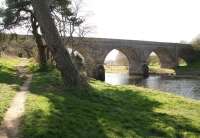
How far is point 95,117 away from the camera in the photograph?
1307 cm

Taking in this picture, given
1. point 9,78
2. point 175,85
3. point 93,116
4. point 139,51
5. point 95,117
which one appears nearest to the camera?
point 95,117

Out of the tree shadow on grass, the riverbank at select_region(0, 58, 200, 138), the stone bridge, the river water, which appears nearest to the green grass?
the riverbank at select_region(0, 58, 200, 138)

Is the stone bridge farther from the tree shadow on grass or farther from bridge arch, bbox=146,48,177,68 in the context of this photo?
the tree shadow on grass

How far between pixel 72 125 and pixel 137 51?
7074 centimetres

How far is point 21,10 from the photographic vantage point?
33344mm

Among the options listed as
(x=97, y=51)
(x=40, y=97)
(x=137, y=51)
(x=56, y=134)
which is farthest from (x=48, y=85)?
(x=137, y=51)

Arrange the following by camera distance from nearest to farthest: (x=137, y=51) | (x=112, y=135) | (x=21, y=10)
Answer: (x=112, y=135)
(x=21, y=10)
(x=137, y=51)

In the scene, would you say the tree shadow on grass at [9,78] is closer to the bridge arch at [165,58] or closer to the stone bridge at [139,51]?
the stone bridge at [139,51]

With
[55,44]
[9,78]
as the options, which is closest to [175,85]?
[9,78]

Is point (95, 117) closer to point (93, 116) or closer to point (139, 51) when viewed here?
point (93, 116)

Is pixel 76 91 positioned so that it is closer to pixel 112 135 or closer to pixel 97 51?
pixel 112 135

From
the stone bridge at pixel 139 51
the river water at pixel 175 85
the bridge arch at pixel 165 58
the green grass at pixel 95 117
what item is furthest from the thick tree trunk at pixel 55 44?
the bridge arch at pixel 165 58

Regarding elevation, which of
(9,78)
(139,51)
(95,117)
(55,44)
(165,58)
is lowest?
(95,117)

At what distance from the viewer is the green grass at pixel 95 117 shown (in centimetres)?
1105
